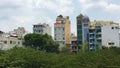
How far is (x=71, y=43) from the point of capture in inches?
2657

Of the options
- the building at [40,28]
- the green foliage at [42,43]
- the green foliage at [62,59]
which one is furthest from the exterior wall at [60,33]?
the green foliage at [62,59]

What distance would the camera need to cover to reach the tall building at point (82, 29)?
64.4 m

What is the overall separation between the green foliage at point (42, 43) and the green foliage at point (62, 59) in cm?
2629

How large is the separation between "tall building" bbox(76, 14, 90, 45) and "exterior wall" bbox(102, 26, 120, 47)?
3.10 meters

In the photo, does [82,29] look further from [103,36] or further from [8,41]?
[8,41]

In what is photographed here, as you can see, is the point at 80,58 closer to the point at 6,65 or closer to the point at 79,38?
the point at 6,65

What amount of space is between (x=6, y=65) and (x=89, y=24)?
37078 mm

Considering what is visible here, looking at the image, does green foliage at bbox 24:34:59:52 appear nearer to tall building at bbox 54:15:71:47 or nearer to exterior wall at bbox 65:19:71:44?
tall building at bbox 54:15:71:47

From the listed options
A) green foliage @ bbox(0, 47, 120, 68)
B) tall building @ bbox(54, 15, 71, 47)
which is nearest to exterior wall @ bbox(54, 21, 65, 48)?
tall building @ bbox(54, 15, 71, 47)

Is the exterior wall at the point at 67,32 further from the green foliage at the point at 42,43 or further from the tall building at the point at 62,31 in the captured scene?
the green foliage at the point at 42,43

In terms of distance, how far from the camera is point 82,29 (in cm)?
6500

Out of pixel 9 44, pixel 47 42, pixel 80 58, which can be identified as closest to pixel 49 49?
pixel 47 42

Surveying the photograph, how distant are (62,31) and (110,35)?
10.6 meters

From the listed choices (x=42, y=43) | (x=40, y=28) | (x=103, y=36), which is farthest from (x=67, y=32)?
(x=42, y=43)
